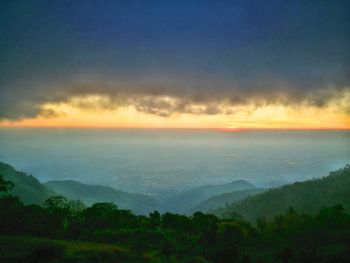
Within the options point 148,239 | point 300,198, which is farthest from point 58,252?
point 300,198

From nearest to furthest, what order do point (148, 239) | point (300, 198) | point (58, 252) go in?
point (58, 252) → point (148, 239) → point (300, 198)

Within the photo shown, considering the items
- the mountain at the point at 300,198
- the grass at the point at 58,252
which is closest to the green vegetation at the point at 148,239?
the grass at the point at 58,252

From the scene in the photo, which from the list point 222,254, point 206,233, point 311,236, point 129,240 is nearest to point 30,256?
point 129,240

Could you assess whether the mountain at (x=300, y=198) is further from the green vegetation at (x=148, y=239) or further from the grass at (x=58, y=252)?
the grass at (x=58, y=252)

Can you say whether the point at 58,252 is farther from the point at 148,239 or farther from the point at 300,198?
the point at 300,198

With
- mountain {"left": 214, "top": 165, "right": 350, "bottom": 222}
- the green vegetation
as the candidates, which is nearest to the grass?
the green vegetation

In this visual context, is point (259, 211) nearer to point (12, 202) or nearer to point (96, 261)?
point (12, 202)
